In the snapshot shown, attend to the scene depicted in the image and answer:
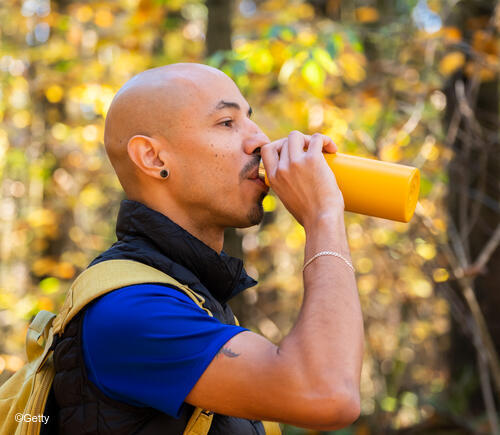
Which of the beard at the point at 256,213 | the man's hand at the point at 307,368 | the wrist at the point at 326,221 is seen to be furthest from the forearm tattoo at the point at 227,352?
the beard at the point at 256,213

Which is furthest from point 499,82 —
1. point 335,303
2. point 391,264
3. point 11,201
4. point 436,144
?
point 11,201

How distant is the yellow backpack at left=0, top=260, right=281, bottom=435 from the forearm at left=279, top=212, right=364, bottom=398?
13.1 inches

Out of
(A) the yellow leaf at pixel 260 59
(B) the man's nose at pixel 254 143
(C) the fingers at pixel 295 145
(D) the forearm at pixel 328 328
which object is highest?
(C) the fingers at pixel 295 145

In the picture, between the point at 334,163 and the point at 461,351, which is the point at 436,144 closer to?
the point at 461,351

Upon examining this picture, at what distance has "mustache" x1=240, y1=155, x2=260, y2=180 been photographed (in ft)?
6.15

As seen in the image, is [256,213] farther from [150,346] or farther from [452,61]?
[452,61]

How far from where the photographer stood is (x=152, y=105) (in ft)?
6.18

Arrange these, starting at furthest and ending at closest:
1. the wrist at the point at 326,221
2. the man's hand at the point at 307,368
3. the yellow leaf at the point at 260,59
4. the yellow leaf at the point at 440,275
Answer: the yellow leaf at the point at 260,59 < the yellow leaf at the point at 440,275 < the wrist at the point at 326,221 < the man's hand at the point at 307,368

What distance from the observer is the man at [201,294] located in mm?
1344

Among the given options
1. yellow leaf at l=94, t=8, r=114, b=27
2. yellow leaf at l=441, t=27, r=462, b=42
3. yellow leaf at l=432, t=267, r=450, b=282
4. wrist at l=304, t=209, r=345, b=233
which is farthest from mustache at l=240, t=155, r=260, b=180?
yellow leaf at l=94, t=8, r=114, b=27

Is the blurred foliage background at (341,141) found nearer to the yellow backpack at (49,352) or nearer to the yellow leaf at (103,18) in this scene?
the yellow leaf at (103,18)

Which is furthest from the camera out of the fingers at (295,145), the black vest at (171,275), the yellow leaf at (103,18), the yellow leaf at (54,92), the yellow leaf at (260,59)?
the yellow leaf at (103,18)

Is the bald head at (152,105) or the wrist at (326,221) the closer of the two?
the wrist at (326,221)

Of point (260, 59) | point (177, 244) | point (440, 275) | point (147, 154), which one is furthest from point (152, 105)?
point (440, 275)
